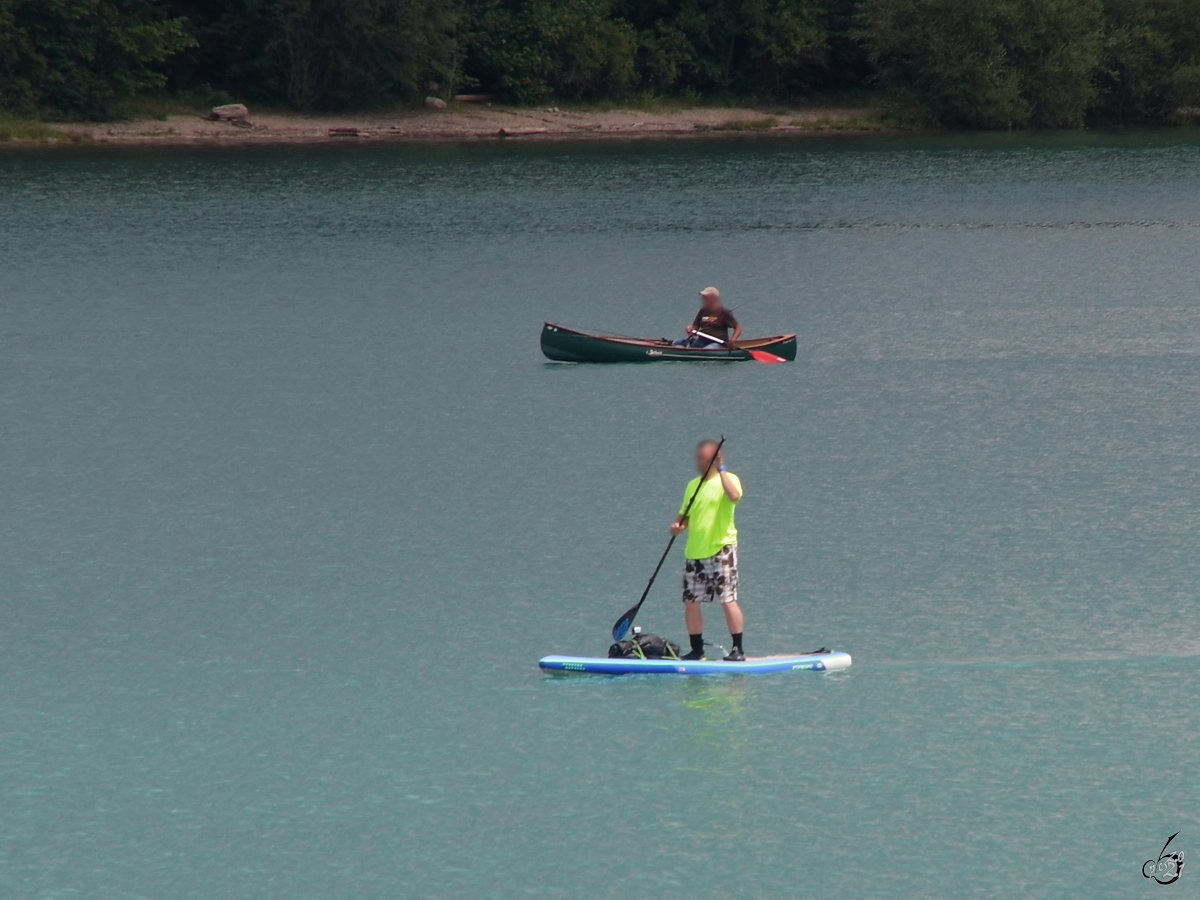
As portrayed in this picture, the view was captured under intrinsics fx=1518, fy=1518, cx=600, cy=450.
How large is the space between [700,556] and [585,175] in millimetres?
48754

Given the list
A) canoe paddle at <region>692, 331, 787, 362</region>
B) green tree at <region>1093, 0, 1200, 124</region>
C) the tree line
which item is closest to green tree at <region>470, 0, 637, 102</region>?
the tree line

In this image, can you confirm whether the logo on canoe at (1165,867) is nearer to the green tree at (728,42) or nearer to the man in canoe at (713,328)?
the man in canoe at (713,328)

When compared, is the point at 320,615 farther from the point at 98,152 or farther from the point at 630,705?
the point at 98,152

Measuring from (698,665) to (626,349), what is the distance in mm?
15778

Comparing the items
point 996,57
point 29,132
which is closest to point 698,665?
point 29,132

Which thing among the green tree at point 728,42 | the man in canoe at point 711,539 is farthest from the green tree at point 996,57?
the man in canoe at point 711,539

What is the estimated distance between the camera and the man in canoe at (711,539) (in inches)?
517

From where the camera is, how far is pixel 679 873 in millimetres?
10711

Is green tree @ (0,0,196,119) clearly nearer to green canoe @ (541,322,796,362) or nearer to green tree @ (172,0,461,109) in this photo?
green tree @ (172,0,461,109)

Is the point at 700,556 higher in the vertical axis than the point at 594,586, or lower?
higher

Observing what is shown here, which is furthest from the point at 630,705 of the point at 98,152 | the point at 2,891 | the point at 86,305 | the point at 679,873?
the point at 98,152

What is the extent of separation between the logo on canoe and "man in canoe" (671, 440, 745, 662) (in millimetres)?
4032

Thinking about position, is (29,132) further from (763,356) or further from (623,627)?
(623,627)

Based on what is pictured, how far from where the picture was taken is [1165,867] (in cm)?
1073
